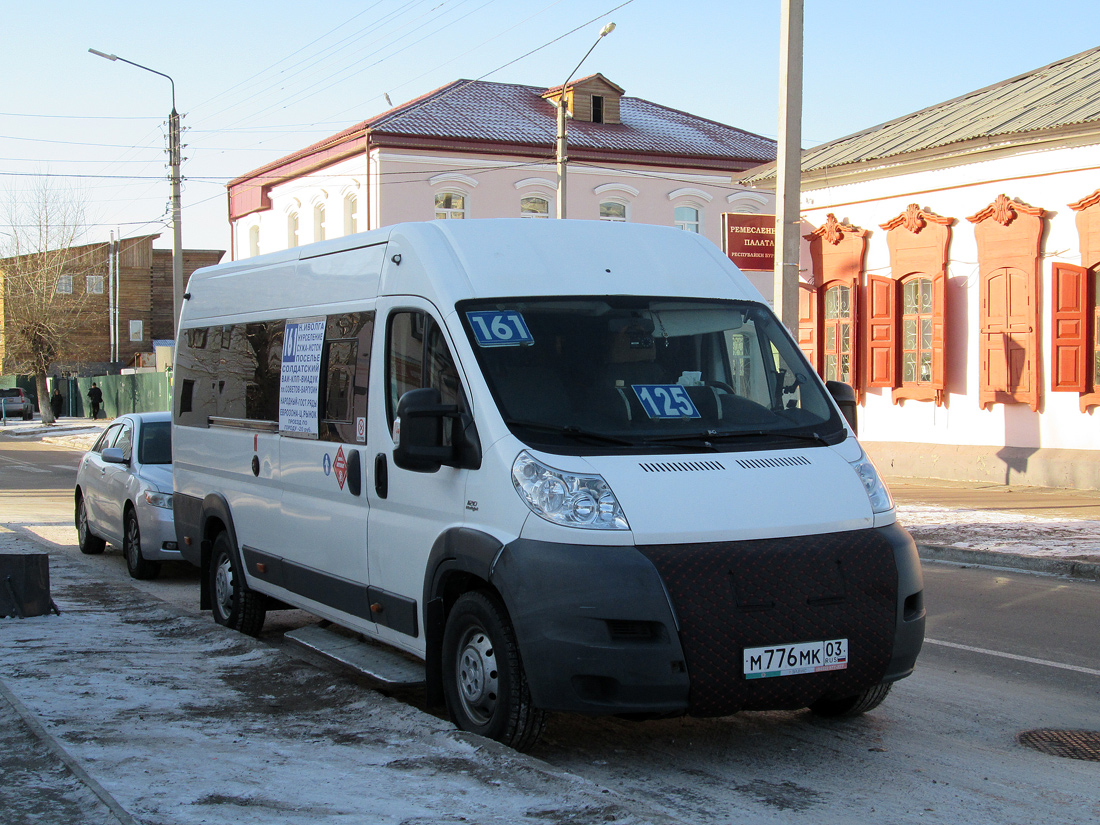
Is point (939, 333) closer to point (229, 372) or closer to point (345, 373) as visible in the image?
point (229, 372)

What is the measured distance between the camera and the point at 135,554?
11.4 m

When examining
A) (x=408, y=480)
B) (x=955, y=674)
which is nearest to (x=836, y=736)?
(x=955, y=674)

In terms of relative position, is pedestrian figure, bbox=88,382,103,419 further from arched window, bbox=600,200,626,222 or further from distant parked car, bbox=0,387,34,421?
arched window, bbox=600,200,626,222

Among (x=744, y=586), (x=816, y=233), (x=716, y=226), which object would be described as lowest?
(x=744, y=586)

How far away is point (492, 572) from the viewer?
5051 mm

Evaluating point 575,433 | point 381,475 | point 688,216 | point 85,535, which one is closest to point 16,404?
point 688,216

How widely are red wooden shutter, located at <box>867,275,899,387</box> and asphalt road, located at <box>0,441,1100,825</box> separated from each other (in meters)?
12.2

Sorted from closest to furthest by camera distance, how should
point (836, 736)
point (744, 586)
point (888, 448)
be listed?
point (744, 586) → point (836, 736) → point (888, 448)

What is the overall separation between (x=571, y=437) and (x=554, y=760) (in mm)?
1409

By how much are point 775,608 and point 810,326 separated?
17757 mm

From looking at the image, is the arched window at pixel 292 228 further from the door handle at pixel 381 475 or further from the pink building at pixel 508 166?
the door handle at pixel 381 475

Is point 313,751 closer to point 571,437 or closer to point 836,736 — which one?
point 571,437

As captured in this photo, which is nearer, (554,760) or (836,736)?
(554,760)

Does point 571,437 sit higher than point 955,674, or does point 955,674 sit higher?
point 571,437
